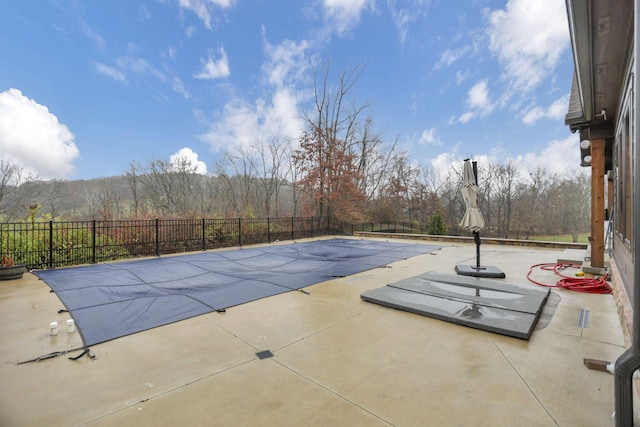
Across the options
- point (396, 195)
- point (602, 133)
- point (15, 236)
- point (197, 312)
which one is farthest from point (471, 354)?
point (396, 195)

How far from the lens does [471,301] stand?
354cm

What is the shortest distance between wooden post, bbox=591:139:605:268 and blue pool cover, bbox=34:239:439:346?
3653 mm

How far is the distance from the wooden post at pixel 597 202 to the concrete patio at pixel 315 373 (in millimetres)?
2109

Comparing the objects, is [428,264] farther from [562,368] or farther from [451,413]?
[451,413]

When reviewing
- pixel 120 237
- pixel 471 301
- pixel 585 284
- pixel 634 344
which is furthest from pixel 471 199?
pixel 120 237

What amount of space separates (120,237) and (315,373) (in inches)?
321

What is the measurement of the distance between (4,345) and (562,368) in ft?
15.9

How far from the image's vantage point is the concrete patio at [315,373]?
5.46 ft

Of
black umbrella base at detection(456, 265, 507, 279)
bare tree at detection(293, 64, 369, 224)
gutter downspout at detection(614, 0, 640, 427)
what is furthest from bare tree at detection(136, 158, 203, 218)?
gutter downspout at detection(614, 0, 640, 427)

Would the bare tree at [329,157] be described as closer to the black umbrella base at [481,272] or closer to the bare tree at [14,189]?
the black umbrella base at [481,272]

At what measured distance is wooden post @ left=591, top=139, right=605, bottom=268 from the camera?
16.2ft

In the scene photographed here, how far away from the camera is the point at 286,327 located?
3.02 meters

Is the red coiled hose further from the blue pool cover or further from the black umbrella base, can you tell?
the blue pool cover

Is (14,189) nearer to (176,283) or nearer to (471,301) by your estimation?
(176,283)
